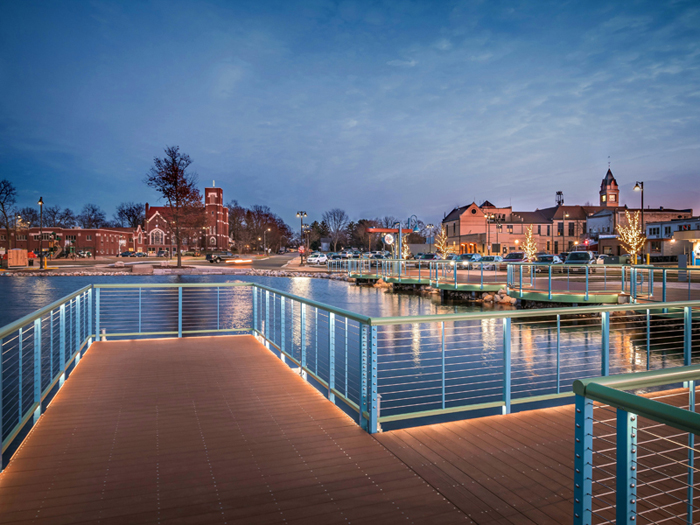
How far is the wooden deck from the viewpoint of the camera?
3.09m

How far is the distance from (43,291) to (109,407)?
25.3 m

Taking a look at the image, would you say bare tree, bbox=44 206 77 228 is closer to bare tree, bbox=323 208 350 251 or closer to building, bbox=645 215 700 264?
bare tree, bbox=323 208 350 251

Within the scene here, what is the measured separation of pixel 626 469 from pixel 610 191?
4857 inches

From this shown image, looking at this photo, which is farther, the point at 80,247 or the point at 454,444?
the point at 80,247

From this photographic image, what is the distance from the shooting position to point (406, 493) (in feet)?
10.8

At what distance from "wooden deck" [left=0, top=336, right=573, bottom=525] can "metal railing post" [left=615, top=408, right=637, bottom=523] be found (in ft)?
4.35

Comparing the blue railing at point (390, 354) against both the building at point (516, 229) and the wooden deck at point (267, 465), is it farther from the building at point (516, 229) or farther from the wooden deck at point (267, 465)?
the building at point (516, 229)

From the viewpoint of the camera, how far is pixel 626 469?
1798mm

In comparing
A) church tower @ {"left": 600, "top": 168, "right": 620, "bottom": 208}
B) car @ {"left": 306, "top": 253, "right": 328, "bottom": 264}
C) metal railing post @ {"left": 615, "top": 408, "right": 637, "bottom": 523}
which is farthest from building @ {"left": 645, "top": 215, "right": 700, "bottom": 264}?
metal railing post @ {"left": 615, "top": 408, "right": 637, "bottom": 523}

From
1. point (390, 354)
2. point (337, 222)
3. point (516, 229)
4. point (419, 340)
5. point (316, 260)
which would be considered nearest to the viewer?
point (390, 354)

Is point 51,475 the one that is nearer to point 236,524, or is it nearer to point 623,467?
point 236,524

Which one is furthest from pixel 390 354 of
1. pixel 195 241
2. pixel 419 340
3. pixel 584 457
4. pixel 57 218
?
pixel 57 218

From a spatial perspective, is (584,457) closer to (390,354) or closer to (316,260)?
(390,354)

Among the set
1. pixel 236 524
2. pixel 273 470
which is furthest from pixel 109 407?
pixel 236 524
